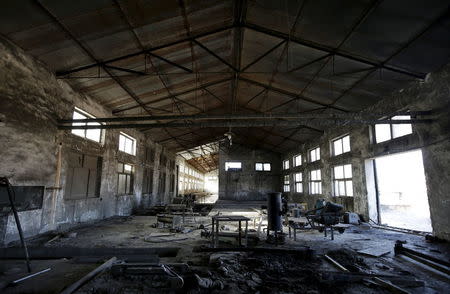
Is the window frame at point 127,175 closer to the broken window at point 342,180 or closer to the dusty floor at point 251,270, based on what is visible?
the dusty floor at point 251,270

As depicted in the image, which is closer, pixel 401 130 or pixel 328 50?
pixel 328 50

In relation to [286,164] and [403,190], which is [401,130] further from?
[286,164]

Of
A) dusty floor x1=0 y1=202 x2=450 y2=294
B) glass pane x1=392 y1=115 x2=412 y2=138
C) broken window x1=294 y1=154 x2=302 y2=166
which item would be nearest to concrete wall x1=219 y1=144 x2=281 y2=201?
broken window x1=294 y1=154 x2=302 y2=166

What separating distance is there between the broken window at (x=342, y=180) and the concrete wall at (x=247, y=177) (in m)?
8.93

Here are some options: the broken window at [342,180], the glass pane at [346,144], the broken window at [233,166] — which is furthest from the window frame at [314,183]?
the broken window at [233,166]

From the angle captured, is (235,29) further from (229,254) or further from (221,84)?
(229,254)

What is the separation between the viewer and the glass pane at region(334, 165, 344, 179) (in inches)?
467

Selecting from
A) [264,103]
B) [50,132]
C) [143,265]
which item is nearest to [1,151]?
[50,132]

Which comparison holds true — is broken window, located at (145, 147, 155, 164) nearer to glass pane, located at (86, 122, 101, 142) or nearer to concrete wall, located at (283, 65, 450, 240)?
glass pane, located at (86, 122, 101, 142)

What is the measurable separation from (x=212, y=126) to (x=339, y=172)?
777cm

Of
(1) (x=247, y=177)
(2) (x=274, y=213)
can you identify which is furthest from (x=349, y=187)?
(1) (x=247, y=177)

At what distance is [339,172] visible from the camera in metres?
12.2

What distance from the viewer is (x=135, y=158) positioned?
1399 cm

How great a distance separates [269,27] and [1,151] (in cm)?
788
